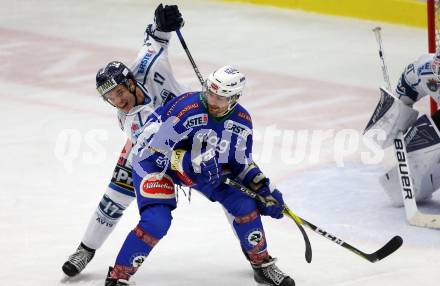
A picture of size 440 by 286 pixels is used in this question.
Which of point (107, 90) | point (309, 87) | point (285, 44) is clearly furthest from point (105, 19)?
point (107, 90)

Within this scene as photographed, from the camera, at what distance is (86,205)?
22.4 ft

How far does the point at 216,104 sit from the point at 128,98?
1.72 feet

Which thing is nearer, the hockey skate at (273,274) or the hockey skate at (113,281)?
the hockey skate at (113,281)

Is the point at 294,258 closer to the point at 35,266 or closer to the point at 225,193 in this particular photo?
the point at 225,193

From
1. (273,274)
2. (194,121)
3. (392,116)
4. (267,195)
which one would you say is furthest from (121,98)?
(392,116)

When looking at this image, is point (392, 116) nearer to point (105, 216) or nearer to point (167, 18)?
point (167, 18)

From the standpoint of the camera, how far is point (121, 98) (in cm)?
543

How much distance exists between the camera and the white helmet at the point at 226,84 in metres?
5.07

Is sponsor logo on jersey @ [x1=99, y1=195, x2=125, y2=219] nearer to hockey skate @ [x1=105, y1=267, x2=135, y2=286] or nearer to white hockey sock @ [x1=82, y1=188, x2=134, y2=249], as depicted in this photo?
white hockey sock @ [x1=82, y1=188, x2=134, y2=249]

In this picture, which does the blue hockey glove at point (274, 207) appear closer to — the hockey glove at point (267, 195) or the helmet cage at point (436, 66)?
the hockey glove at point (267, 195)

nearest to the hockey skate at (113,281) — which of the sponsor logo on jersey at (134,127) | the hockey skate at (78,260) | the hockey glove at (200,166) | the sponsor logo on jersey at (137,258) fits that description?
the sponsor logo on jersey at (137,258)

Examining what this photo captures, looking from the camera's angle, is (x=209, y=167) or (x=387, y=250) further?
(x=387, y=250)

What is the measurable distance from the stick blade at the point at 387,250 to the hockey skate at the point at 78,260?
1.40 metres

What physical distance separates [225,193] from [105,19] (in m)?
6.63
